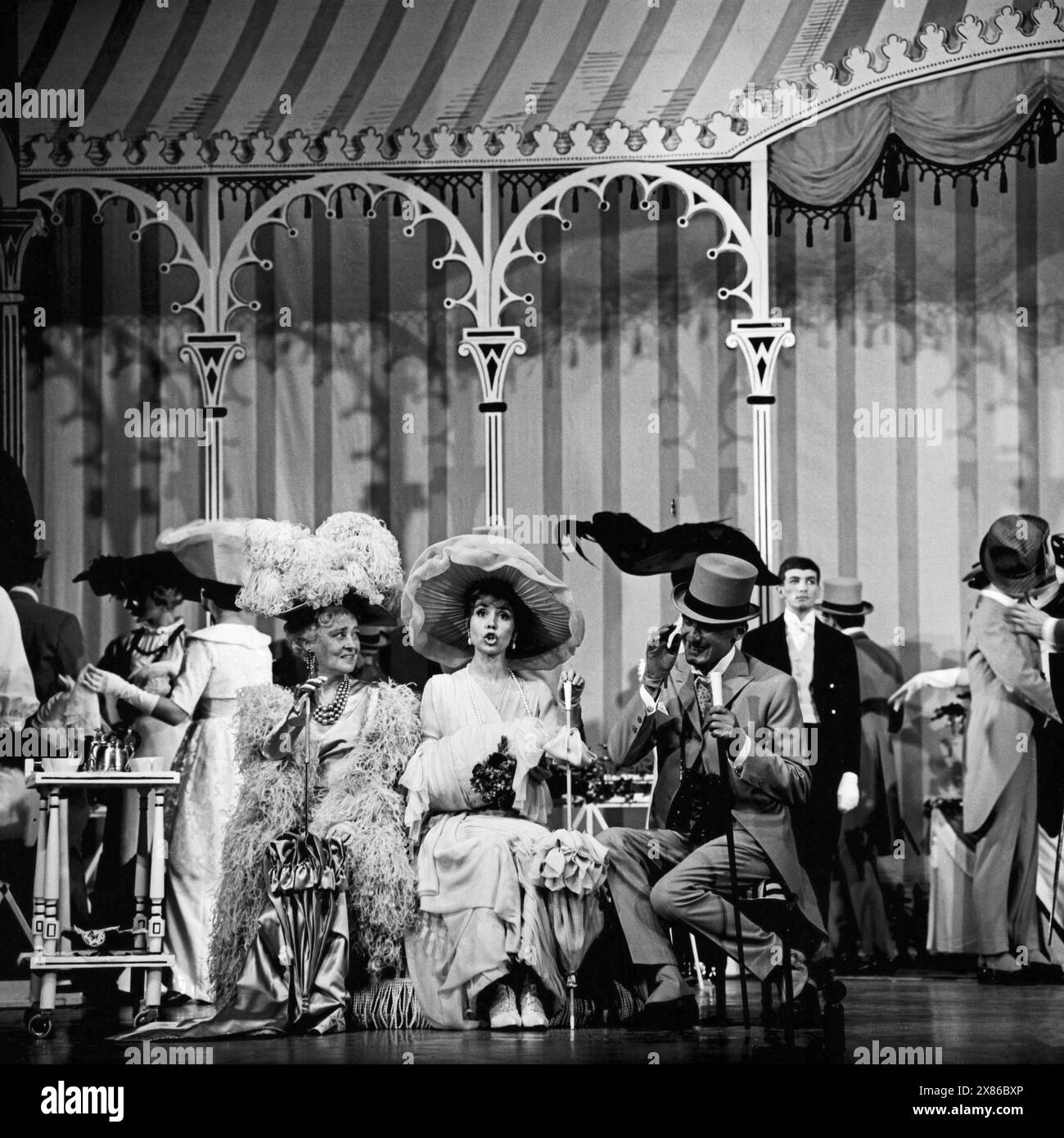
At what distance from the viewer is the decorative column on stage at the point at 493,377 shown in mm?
7535

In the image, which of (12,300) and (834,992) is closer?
(834,992)

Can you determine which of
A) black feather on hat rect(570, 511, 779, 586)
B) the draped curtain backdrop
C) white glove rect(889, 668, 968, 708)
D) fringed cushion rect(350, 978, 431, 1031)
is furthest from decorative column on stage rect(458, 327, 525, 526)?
fringed cushion rect(350, 978, 431, 1031)

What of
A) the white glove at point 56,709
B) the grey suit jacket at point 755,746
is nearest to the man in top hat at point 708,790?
the grey suit jacket at point 755,746

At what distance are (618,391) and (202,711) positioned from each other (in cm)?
219

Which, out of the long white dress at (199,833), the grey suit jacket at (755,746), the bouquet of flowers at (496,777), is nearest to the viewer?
the grey suit jacket at (755,746)

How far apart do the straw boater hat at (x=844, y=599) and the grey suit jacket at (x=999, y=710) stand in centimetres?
85

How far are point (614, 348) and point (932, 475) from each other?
1.40 m

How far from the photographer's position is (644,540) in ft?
24.6

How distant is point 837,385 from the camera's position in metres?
7.86

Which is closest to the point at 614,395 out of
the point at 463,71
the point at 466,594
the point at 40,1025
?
the point at 463,71

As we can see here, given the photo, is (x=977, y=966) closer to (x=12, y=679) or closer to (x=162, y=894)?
(x=162, y=894)

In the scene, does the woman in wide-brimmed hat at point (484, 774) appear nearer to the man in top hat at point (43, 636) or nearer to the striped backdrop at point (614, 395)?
the striped backdrop at point (614, 395)

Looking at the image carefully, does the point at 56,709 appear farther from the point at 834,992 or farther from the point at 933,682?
the point at 933,682

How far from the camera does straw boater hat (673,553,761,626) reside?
5.91 m
